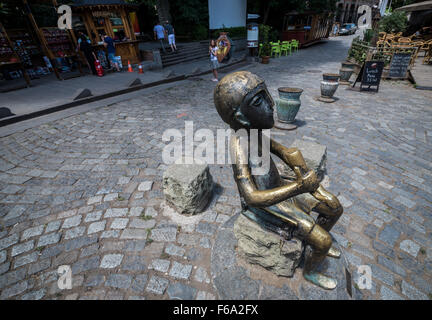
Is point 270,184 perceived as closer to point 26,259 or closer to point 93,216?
point 93,216

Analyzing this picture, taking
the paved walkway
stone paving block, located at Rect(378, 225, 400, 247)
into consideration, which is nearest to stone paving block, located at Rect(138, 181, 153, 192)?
stone paving block, located at Rect(378, 225, 400, 247)

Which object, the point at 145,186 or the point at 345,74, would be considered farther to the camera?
the point at 345,74

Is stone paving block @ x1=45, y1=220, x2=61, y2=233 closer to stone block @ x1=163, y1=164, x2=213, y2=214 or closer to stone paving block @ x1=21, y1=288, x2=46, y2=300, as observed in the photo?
stone paving block @ x1=21, y1=288, x2=46, y2=300

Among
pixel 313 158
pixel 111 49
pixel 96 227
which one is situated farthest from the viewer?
pixel 111 49

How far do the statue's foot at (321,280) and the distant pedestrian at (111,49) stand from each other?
1325cm

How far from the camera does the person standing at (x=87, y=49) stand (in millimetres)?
10273

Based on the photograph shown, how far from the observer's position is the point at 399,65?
9.88 m

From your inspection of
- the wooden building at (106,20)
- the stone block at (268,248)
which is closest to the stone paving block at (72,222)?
the stone block at (268,248)

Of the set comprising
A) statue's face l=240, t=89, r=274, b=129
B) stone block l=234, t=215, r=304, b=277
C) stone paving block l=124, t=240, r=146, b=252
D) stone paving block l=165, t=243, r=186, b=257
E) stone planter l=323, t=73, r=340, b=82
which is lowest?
stone paving block l=165, t=243, r=186, b=257

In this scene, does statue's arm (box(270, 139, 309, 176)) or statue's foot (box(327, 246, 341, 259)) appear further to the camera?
statue's foot (box(327, 246, 341, 259))

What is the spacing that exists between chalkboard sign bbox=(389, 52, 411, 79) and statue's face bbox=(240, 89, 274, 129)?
468 inches

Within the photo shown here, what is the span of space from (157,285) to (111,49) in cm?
1268

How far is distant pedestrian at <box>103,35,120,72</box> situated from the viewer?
437 inches

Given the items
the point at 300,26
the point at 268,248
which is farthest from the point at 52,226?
the point at 300,26
